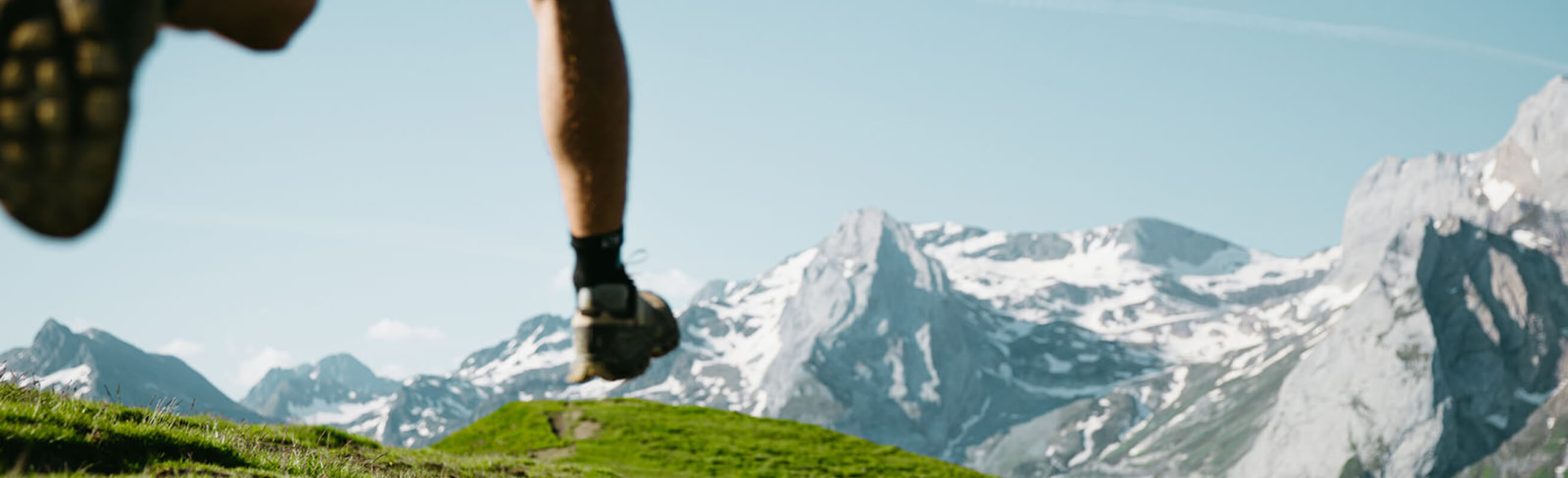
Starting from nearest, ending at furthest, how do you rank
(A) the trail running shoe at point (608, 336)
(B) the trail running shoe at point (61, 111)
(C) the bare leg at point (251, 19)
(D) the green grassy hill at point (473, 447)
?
(B) the trail running shoe at point (61, 111) < (C) the bare leg at point (251, 19) < (A) the trail running shoe at point (608, 336) < (D) the green grassy hill at point (473, 447)

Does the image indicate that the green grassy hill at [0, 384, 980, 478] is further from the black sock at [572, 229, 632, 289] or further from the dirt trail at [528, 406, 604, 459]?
the black sock at [572, 229, 632, 289]

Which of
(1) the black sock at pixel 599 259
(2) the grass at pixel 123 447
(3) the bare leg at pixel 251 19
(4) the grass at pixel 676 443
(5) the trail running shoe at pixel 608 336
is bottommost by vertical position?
(4) the grass at pixel 676 443

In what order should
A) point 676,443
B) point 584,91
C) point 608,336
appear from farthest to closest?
point 676,443 < point 608,336 < point 584,91

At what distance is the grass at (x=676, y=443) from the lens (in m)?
32.0

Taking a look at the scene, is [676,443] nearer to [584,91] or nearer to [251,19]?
[584,91]

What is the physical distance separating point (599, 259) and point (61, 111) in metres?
1.25

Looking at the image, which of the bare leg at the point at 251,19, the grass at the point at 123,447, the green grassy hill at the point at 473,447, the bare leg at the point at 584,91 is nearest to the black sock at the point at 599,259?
the bare leg at the point at 584,91

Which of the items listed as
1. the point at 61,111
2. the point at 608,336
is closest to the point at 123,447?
the point at 608,336

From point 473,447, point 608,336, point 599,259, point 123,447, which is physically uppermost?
point 599,259

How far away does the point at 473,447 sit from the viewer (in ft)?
120

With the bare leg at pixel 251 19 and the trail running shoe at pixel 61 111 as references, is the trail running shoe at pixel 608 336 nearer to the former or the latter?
the bare leg at pixel 251 19

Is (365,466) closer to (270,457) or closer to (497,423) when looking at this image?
(270,457)

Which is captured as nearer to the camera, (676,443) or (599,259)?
(599,259)

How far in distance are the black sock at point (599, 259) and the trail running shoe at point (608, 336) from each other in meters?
0.02
